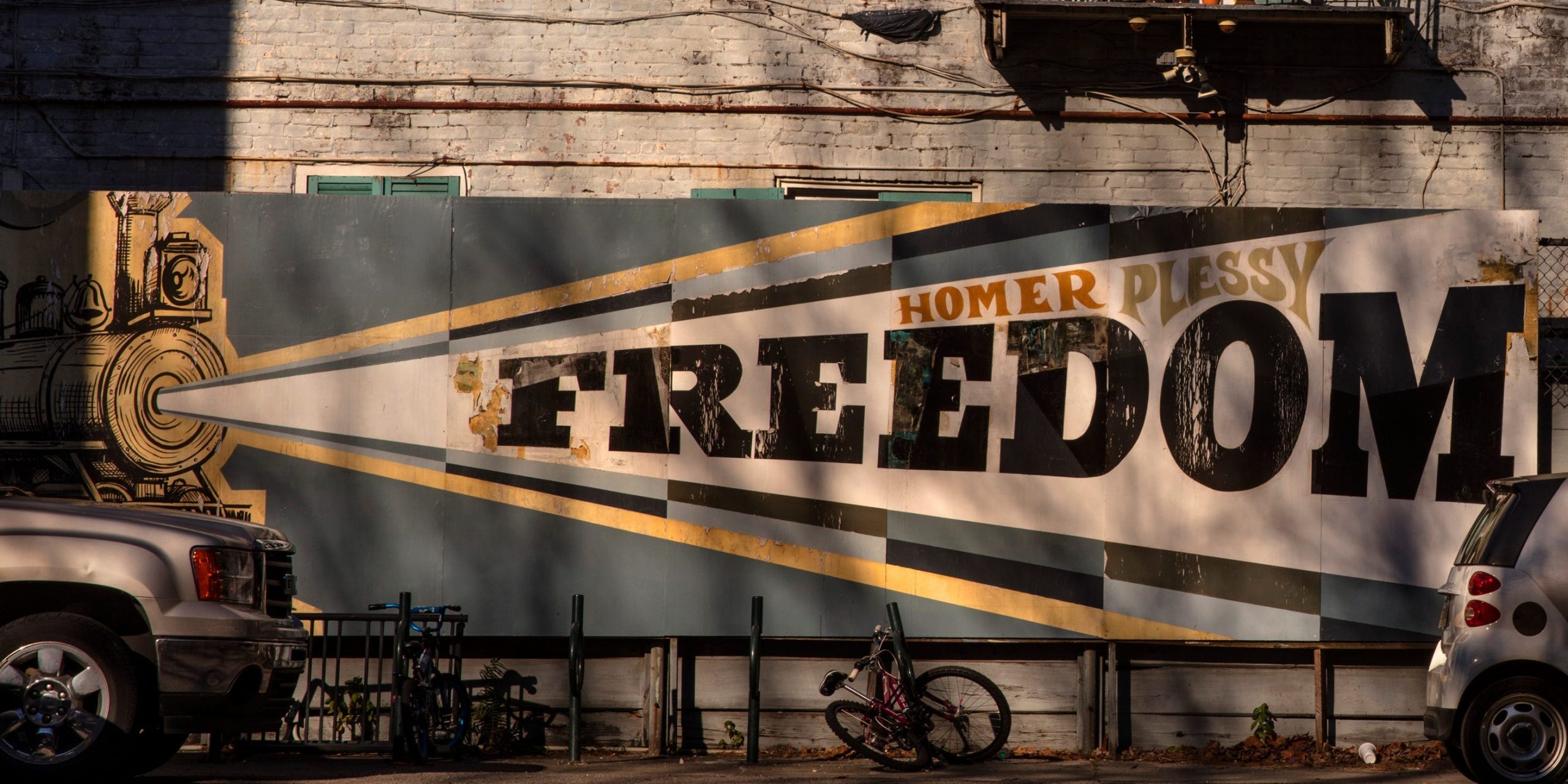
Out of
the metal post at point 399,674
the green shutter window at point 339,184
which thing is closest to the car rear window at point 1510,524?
the metal post at point 399,674

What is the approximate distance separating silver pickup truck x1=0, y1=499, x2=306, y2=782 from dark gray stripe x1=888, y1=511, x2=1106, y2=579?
174 inches

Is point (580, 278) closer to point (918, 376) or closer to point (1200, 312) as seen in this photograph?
point (918, 376)

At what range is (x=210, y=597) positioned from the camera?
7.35 metres

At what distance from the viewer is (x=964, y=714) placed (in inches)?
378

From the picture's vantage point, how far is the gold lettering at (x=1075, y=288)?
9.84m

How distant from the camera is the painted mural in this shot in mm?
9703

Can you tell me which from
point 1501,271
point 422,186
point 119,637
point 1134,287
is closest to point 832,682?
point 1134,287

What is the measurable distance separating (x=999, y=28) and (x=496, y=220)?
4.80 m

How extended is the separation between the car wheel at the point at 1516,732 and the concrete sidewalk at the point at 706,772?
70 cm

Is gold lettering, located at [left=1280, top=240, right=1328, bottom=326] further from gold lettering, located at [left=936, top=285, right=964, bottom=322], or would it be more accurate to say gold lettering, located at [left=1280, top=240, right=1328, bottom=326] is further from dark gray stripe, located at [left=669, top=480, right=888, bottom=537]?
dark gray stripe, located at [left=669, top=480, right=888, bottom=537]

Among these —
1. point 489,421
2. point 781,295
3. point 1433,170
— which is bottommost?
point 489,421

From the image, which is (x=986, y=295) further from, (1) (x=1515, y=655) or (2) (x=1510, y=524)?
(1) (x=1515, y=655)

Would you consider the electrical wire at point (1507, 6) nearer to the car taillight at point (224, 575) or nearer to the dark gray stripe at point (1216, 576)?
the dark gray stripe at point (1216, 576)

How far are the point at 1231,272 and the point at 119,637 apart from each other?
7463 mm
